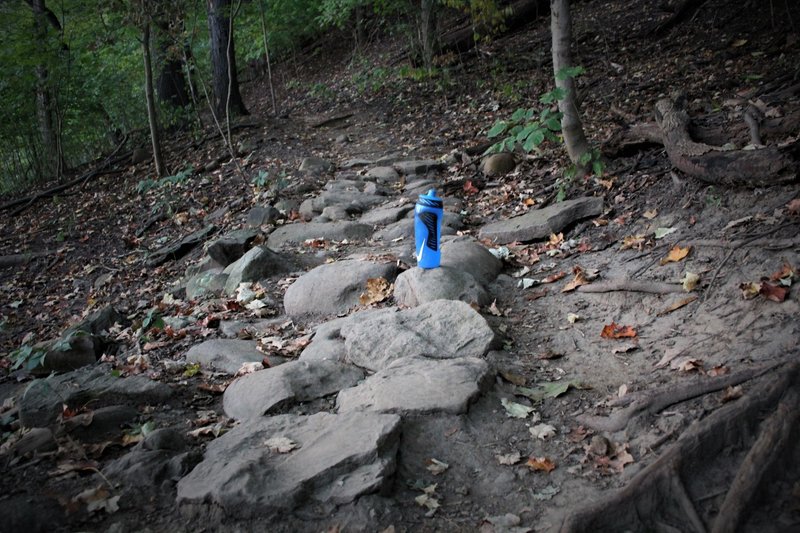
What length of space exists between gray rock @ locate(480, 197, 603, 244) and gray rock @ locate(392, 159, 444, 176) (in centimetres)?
290

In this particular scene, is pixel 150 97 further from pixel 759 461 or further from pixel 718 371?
pixel 759 461

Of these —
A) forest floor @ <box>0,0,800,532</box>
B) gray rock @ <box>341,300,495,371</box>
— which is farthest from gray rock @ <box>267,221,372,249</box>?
gray rock @ <box>341,300,495,371</box>

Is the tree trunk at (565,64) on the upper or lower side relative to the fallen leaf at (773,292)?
upper

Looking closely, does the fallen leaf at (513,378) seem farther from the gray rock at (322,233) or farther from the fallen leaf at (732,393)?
the gray rock at (322,233)

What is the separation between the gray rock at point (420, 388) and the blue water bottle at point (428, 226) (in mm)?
1149

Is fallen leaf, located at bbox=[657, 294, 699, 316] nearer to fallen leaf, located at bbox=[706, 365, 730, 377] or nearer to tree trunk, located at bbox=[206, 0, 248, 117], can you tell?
fallen leaf, located at bbox=[706, 365, 730, 377]

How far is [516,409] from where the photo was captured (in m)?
3.01

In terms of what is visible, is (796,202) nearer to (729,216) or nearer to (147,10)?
(729,216)

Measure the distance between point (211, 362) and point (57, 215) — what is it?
8751 millimetres

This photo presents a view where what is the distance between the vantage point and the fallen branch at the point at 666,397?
2.56 metres

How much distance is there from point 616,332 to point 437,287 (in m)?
1.30

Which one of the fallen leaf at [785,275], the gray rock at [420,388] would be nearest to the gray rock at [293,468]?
the gray rock at [420,388]

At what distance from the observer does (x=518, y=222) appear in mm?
5695

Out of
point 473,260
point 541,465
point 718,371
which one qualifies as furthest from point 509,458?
point 473,260
